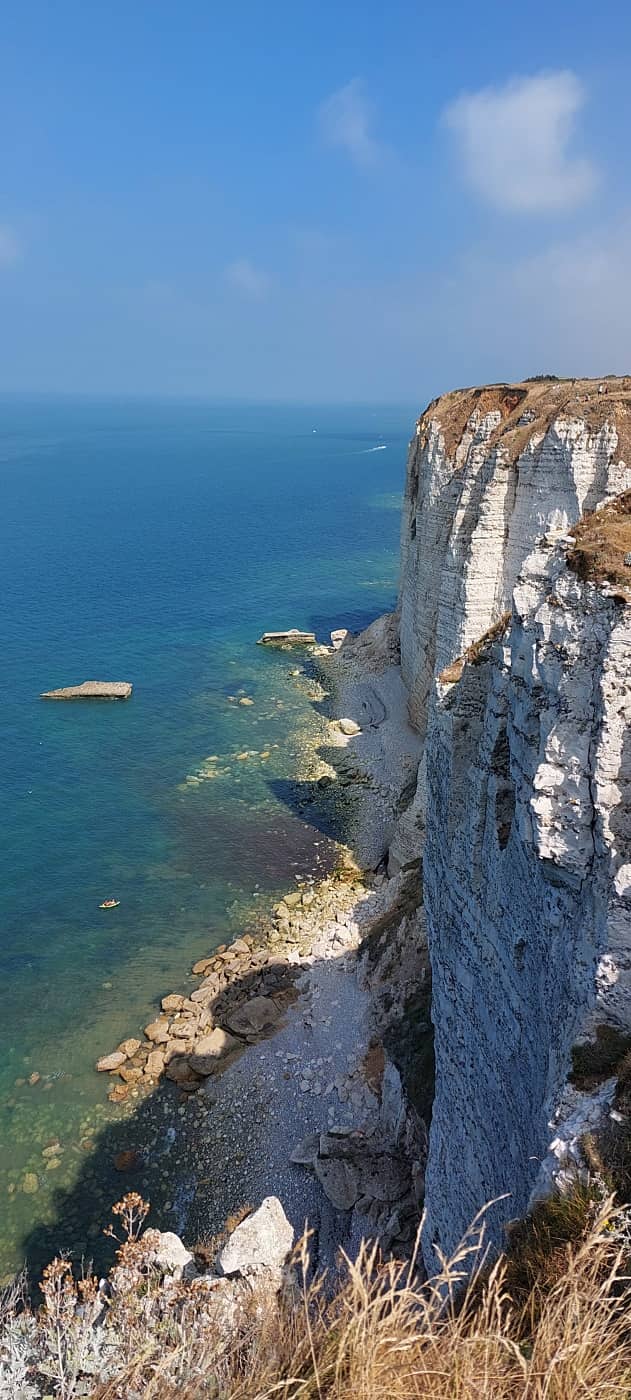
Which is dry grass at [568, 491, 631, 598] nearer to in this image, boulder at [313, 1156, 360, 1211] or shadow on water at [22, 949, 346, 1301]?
boulder at [313, 1156, 360, 1211]

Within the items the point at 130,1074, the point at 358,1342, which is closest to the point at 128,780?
the point at 130,1074

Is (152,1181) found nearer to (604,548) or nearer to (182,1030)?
(182,1030)

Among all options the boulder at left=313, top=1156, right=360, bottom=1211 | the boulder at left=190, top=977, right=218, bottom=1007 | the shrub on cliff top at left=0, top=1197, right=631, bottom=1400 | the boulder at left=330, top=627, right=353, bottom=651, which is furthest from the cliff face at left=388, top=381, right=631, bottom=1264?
the boulder at left=330, top=627, right=353, bottom=651

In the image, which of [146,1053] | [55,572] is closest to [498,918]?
[146,1053]

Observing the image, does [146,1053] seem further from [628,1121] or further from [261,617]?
[261,617]

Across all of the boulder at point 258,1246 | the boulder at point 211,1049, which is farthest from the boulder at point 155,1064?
the boulder at point 258,1246

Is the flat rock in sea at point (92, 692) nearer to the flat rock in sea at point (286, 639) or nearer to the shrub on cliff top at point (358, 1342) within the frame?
the flat rock in sea at point (286, 639)
